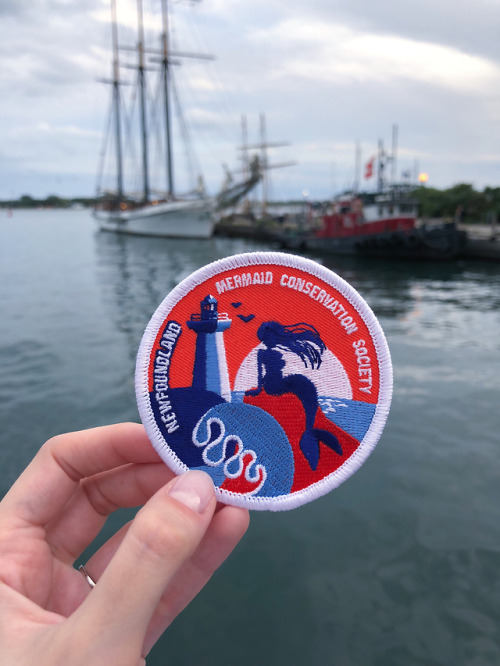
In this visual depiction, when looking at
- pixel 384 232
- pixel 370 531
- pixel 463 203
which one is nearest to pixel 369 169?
pixel 384 232

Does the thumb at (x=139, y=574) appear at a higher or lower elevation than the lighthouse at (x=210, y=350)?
lower

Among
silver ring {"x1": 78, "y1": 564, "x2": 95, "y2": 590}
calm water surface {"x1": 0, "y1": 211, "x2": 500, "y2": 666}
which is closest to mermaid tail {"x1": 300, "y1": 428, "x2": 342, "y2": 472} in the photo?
silver ring {"x1": 78, "y1": 564, "x2": 95, "y2": 590}

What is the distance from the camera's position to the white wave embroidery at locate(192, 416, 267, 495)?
4.59ft

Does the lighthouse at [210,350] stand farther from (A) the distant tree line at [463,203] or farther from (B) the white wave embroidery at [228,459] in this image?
(A) the distant tree line at [463,203]

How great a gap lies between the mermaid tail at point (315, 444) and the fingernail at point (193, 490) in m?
0.33

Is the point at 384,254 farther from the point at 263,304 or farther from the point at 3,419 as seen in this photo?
the point at 263,304

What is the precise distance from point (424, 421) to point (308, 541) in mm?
2651

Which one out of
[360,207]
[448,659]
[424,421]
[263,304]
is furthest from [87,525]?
[360,207]

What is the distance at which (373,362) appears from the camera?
142cm

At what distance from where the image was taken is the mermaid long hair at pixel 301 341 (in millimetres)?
1413

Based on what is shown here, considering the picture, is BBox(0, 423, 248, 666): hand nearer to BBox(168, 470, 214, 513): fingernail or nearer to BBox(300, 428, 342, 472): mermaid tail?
BBox(168, 470, 214, 513): fingernail

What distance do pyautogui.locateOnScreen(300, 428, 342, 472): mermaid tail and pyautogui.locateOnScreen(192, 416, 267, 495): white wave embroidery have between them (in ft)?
0.45

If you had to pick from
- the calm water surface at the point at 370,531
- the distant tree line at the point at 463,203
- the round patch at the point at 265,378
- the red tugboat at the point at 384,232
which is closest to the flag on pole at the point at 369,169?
the red tugboat at the point at 384,232

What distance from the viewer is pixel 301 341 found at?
55.7 inches
